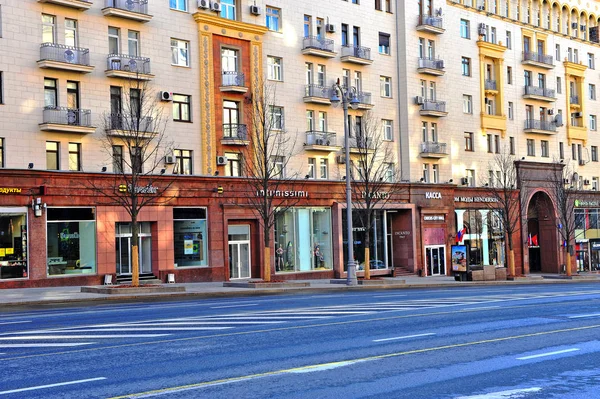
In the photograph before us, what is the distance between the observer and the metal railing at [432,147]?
53.5 metres

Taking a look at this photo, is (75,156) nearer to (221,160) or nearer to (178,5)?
(221,160)

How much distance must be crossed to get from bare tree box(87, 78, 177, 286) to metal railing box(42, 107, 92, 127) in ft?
3.13

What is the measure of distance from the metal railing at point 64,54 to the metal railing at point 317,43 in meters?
14.3

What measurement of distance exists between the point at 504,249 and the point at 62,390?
53565 millimetres

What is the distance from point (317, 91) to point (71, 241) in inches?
707

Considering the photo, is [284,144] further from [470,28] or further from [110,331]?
[110,331]

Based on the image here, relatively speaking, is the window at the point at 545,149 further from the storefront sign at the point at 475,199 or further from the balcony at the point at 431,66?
the balcony at the point at 431,66

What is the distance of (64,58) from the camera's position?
3581cm

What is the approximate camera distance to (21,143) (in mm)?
34688

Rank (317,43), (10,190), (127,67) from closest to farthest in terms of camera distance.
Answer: (10,190)
(127,67)
(317,43)

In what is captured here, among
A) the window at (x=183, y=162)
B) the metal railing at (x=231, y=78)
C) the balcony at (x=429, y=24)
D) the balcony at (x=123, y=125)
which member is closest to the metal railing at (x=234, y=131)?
the metal railing at (x=231, y=78)

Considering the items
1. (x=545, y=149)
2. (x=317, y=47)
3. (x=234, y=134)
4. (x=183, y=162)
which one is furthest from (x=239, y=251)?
(x=545, y=149)

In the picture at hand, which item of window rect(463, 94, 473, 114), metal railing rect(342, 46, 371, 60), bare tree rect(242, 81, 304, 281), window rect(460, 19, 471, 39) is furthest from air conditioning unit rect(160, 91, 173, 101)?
window rect(460, 19, 471, 39)

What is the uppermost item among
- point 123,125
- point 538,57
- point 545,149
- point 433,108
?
point 538,57
